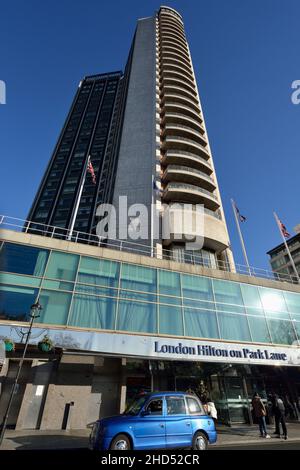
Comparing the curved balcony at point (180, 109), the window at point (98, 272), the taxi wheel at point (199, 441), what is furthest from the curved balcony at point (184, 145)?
the taxi wheel at point (199, 441)

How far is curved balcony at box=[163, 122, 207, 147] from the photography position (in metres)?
33.8

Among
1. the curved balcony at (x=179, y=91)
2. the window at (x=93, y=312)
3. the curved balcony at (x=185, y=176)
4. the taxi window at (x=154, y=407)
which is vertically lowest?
the taxi window at (x=154, y=407)

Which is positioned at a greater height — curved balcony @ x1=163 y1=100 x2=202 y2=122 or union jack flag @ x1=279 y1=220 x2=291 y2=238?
curved balcony @ x1=163 y1=100 x2=202 y2=122

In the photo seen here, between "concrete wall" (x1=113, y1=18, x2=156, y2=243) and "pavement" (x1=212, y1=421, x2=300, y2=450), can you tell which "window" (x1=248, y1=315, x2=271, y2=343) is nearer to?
"pavement" (x1=212, y1=421, x2=300, y2=450)

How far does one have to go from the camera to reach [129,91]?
42.8m

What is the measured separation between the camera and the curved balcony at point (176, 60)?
44.5 m

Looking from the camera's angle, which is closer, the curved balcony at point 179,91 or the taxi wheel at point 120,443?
the taxi wheel at point 120,443

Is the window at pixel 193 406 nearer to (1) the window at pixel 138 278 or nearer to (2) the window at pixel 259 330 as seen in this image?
(1) the window at pixel 138 278

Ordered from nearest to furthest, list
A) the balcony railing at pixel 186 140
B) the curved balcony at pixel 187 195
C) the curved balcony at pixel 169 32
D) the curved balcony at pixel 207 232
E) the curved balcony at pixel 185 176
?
the curved balcony at pixel 207 232 < the curved balcony at pixel 187 195 < the curved balcony at pixel 185 176 < the balcony railing at pixel 186 140 < the curved balcony at pixel 169 32

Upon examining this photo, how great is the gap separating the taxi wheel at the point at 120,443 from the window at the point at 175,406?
5.01 feet

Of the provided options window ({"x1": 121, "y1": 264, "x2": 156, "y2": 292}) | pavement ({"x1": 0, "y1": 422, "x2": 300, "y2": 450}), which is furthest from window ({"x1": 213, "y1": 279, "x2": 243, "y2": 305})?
pavement ({"x1": 0, "y1": 422, "x2": 300, "y2": 450})

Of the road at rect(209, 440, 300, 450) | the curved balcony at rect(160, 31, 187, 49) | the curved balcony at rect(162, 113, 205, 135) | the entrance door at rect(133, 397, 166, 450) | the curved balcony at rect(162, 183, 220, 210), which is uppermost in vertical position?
the curved balcony at rect(160, 31, 187, 49)

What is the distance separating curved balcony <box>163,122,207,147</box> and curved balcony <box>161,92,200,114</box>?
495cm

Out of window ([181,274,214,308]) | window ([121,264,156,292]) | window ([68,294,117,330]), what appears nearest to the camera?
window ([68,294,117,330])
